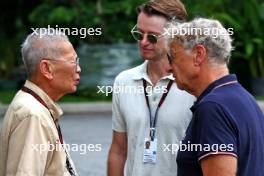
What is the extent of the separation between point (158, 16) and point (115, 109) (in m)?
0.54

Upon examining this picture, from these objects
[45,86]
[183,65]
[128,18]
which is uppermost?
[128,18]

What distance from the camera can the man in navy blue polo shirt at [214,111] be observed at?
9.43 feet

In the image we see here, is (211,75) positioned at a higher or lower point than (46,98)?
higher

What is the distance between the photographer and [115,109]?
4086 millimetres

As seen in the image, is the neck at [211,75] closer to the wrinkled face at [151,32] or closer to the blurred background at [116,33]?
the wrinkled face at [151,32]

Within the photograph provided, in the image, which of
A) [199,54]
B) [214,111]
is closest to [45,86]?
[199,54]

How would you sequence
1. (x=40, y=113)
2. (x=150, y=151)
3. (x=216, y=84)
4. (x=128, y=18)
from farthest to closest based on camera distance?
(x=128, y=18) → (x=150, y=151) → (x=40, y=113) → (x=216, y=84)

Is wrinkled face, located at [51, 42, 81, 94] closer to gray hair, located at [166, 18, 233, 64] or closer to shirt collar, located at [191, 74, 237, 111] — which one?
gray hair, located at [166, 18, 233, 64]

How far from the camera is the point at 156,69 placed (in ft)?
13.1

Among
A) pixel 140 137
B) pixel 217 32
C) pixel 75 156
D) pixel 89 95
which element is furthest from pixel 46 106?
pixel 89 95

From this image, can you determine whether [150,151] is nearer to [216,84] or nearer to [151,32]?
[151,32]

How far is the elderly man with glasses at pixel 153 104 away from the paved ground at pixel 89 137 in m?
3.75

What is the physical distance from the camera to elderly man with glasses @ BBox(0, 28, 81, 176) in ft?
10.9

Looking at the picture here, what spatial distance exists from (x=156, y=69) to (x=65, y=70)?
539 millimetres
